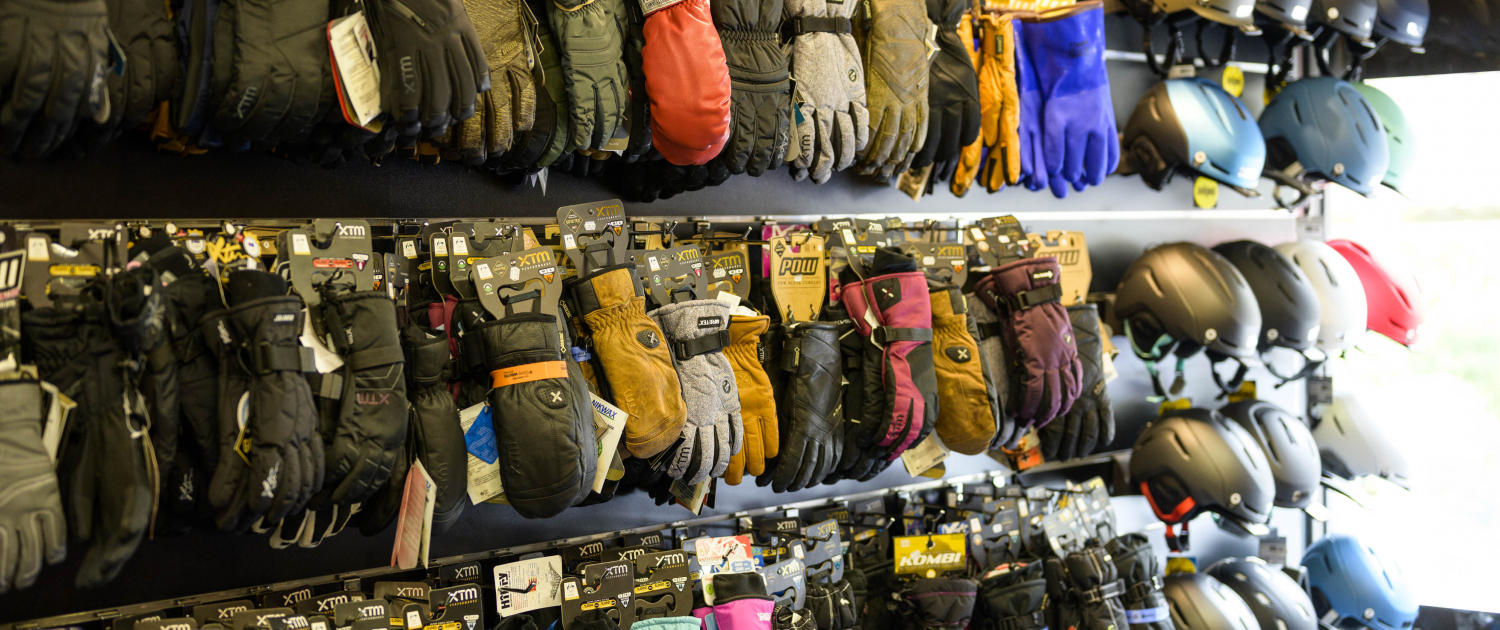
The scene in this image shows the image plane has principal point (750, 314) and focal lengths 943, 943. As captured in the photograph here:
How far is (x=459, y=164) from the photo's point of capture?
2305 mm

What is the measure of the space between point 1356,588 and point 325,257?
3.82 metres

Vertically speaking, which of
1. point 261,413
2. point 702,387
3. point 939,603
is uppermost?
point 261,413

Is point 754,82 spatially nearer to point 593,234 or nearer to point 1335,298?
point 593,234

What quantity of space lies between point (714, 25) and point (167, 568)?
1678mm

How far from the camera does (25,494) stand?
145 cm

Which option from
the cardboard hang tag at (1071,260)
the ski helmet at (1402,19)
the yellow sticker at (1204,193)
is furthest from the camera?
the yellow sticker at (1204,193)

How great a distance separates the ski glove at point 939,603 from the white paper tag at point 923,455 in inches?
12.6

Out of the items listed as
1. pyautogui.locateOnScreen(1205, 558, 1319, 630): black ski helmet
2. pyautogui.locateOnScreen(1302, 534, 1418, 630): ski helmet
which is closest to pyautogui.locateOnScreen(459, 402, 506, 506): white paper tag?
pyautogui.locateOnScreen(1205, 558, 1319, 630): black ski helmet

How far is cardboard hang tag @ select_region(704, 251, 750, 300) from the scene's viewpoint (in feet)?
7.95

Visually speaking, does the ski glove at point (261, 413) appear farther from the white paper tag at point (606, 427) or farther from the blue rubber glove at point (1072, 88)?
the blue rubber glove at point (1072, 88)

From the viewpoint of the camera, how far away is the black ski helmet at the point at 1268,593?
11.0 feet

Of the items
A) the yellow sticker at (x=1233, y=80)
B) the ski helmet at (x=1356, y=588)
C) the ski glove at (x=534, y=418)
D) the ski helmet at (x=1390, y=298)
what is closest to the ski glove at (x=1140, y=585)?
the ski helmet at (x=1356, y=588)

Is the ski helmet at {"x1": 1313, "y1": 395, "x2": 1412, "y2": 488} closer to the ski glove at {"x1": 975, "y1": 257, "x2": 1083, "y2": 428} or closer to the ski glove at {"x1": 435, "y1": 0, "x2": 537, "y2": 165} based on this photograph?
the ski glove at {"x1": 975, "y1": 257, "x2": 1083, "y2": 428}

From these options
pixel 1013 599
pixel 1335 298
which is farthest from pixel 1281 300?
pixel 1013 599
